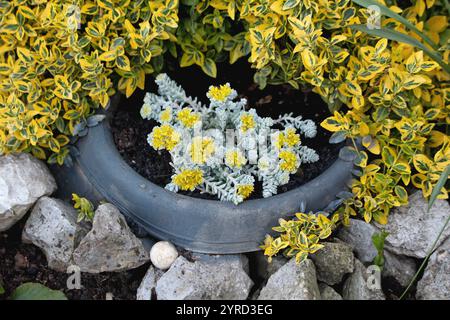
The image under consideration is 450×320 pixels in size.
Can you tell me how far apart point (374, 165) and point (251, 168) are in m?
0.39

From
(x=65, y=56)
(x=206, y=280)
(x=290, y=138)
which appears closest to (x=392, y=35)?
(x=290, y=138)

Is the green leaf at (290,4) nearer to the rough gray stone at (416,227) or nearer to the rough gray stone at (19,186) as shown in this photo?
the rough gray stone at (416,227)

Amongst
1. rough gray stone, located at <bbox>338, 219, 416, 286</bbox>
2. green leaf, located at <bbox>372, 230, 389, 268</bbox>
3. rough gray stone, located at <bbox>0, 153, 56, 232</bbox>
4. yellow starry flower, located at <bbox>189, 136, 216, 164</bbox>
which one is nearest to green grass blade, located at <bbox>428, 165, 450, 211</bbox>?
green leaf, located at <bbox>372, 230, 389, 268</bbox>

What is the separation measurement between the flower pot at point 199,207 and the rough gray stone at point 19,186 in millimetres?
182

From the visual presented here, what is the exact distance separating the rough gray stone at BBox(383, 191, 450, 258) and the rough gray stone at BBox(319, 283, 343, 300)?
27cm

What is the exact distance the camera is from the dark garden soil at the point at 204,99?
236 centimetres

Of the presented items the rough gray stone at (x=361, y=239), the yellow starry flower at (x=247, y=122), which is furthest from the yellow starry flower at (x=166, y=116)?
the rough gray stone at (x=361, y=239)

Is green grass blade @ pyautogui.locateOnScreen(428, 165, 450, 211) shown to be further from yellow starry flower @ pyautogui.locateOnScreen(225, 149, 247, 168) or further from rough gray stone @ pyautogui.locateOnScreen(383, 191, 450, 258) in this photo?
yellow starry flower @ pyautogui.locateOnScreen(225, 149, 247, 168)

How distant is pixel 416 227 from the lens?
2.26 meters

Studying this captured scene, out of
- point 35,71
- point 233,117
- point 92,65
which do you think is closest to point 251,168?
point 233,117

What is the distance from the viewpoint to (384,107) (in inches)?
87.2

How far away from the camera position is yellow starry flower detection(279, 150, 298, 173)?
7.07 feet
